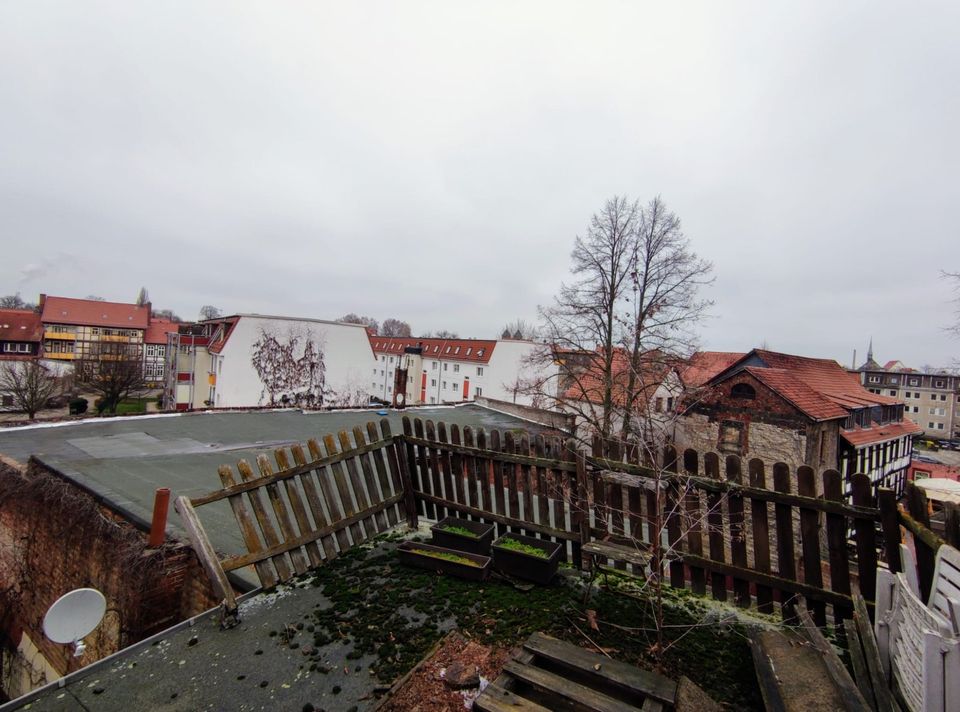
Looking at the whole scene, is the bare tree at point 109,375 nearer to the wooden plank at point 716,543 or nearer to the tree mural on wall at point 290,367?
the tree mural on wall at point 290,367

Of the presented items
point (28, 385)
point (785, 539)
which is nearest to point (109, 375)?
point (28, 385)

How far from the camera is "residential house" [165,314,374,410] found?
80.9ft

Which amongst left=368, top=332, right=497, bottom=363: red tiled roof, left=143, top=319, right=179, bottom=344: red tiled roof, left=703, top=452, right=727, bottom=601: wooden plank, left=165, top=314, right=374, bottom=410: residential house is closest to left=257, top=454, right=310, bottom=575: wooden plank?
left=703, top=452, right=727, bottom=601: wooden plank

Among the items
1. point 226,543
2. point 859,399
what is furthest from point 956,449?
point 226,543

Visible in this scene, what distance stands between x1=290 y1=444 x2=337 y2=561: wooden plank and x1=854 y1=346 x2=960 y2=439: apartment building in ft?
227

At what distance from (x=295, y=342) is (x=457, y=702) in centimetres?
2662

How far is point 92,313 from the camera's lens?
4684 centimetres

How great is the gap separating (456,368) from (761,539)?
38.5 m

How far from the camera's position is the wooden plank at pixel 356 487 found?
4.11m

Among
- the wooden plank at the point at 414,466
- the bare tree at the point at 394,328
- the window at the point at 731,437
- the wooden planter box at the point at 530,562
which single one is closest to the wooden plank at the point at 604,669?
the wooden planter box at the point at 530,562

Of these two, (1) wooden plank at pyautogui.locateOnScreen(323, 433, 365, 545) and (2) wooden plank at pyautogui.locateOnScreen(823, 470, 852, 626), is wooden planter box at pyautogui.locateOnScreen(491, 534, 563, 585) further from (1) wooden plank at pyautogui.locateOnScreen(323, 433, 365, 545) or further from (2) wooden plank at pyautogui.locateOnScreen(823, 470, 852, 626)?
(2) wooden plank at pyautogui.locateOnScreen(823, 470, 852, 626)

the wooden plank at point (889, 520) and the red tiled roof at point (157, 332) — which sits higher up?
the red tiled roof at point (157, 332)

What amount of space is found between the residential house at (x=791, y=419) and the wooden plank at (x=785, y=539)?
1305 centimetres

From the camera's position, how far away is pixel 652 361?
658 inches
